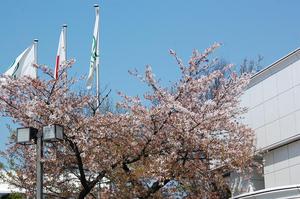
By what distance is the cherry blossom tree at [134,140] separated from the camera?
A: 1616 centimetres

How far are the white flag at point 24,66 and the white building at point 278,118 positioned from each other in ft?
24.0

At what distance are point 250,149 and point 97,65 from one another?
791cm

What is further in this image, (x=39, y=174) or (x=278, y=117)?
(x=278, y=117)

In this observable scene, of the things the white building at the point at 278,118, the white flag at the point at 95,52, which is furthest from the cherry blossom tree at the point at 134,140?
the white flag at the point at 95,52

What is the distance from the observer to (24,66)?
2011 centimetres

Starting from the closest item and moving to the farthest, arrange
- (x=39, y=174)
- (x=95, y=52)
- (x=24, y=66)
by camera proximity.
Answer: (x=39, y=174) → (x=24, y=66) → (x=95, y=52)

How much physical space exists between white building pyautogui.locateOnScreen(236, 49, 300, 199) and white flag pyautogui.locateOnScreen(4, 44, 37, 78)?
7329mm

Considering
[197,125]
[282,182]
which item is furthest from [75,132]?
[282,182]

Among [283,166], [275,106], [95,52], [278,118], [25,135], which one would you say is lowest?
[25,135]

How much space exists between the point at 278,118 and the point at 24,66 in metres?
8.52

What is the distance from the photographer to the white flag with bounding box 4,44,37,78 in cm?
1938

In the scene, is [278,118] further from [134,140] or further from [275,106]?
[134,140]

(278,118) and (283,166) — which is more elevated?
(278,118)

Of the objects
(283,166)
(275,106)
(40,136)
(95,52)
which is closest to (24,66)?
(95,52)
